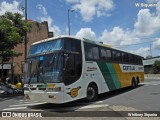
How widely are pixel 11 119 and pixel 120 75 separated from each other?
9276 millimetres

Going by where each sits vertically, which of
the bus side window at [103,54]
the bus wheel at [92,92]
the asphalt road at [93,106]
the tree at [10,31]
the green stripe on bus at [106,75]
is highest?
the tree at [10,31]

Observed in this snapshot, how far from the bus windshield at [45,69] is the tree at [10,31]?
775 centimetres

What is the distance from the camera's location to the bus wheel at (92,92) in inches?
481

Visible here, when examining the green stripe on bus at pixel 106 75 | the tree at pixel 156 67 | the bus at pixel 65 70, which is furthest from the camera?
the tree at pixel 156 67

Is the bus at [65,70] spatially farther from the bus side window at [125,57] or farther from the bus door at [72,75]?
the bus side window at [125,57]

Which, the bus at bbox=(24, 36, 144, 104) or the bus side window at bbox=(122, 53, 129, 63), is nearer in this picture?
the bus at bbox=(24, 36, 144, 104)

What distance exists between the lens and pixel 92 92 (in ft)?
40.9

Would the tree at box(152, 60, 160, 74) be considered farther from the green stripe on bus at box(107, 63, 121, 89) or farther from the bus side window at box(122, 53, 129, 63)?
the green stripe on bus at box(107, 63, 121, 89)

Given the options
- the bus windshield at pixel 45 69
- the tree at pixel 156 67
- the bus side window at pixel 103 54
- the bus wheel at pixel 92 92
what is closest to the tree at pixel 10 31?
the bus side window at pixel 103 54

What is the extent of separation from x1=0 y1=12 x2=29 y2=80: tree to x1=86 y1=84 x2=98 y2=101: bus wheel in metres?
8.50

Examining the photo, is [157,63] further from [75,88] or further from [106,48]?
[75,88]

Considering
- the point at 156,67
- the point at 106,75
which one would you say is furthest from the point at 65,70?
the point at 156,67

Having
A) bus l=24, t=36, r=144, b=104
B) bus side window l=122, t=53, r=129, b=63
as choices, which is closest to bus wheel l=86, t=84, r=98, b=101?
bus l=24, t=36, r=144, b=104

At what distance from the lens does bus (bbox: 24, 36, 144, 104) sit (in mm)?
10219
